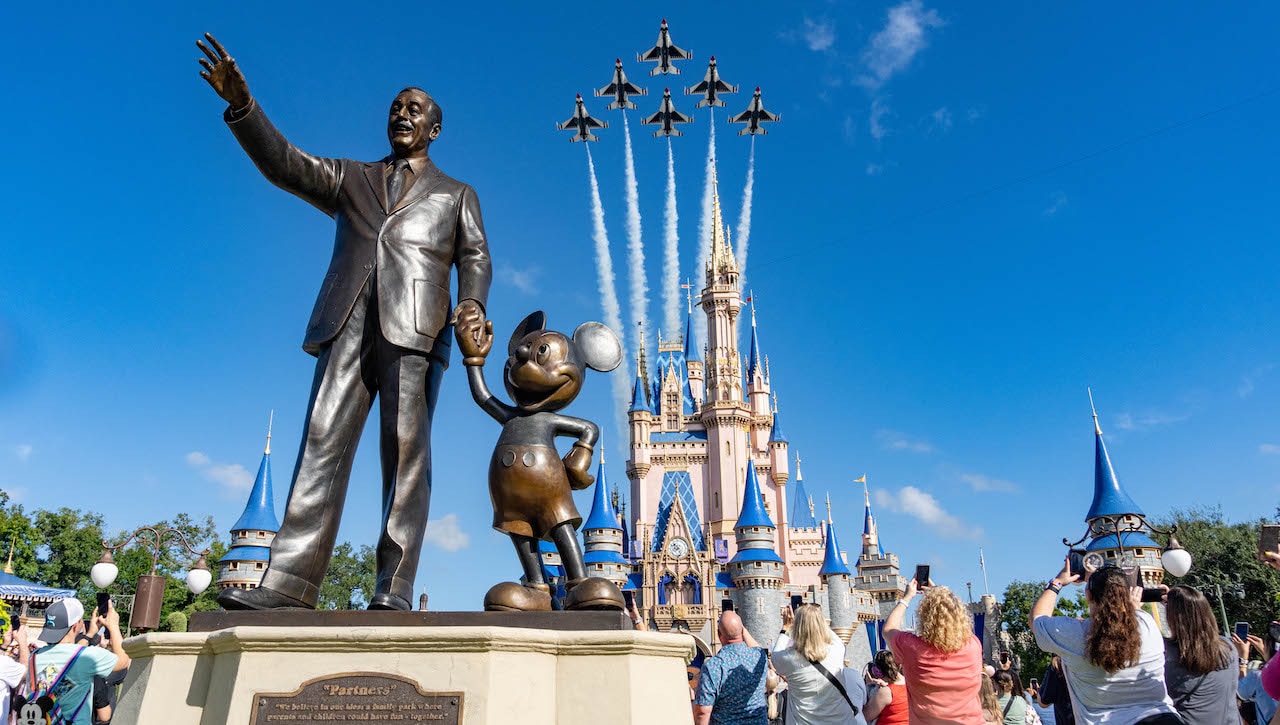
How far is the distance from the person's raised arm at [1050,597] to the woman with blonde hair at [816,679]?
112cm

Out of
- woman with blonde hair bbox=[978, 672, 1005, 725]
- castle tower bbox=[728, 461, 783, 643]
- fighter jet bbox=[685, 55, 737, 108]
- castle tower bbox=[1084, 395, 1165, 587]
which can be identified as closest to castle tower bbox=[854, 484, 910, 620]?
castle tower bbox=[728, 461, 783, 643]

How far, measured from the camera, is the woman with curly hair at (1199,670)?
4059 mm

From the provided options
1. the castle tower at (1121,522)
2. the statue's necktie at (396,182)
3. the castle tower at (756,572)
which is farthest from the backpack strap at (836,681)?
the castle tower at (756,572)

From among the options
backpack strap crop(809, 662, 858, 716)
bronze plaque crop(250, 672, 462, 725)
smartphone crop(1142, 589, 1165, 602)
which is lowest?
bronze plaque crop(250, 672, 462, 725)

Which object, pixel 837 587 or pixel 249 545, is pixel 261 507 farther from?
pixel 837 587

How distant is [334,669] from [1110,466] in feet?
109

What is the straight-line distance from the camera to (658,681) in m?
3.50

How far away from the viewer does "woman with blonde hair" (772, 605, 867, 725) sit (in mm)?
4941

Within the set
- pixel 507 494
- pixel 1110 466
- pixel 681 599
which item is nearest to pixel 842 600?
pixel 681 599

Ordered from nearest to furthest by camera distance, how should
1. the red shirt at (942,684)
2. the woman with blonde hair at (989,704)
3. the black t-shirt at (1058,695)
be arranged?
the red shirt at (942,684) → the black t-shirt at (1058,695) → the woman with blonde hair at (989,704)

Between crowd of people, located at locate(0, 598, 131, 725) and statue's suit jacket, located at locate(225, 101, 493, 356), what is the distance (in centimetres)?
293

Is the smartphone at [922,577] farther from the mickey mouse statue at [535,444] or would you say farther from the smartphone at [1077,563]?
the mickey mouse statue at [535,444]

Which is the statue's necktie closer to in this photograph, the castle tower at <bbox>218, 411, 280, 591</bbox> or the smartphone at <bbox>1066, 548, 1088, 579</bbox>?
the smartphone at <bbox>1066, 548, 1088, 579</bbox>

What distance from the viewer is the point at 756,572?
3781 centimetres
